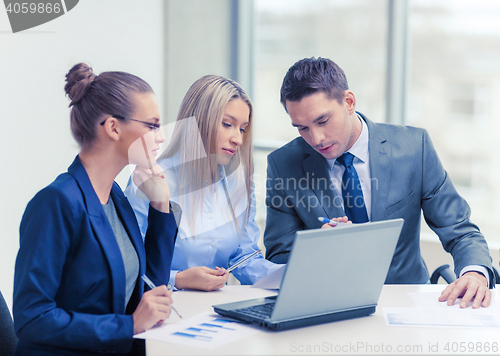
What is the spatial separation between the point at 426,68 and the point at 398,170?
62.0 inches

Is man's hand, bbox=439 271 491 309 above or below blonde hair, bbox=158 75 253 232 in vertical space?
below

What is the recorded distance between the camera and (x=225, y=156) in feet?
6.03

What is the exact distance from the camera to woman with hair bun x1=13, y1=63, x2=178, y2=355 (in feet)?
3.60

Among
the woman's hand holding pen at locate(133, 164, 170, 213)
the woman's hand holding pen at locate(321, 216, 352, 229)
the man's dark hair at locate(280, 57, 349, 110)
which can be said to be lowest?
the woman's hand holding pen at locate(321, 216, 352, 229)

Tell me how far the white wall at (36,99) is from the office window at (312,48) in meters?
1.49

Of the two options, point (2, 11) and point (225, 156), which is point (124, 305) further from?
point (2, 11)

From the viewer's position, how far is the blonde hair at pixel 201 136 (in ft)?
5.91

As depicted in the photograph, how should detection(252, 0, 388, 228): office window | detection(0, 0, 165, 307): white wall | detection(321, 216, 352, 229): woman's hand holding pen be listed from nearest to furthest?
detection(321, 216, 352, 229): woman's hand holding pen < detection(0, 0, 165, 307): white wall < detection(252, 0, 388, 228): office window

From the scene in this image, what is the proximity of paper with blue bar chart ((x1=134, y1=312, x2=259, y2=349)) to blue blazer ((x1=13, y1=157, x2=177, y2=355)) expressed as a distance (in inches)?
3.1

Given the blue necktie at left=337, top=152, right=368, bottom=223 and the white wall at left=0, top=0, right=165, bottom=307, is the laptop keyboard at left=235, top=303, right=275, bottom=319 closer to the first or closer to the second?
the blue necktie at left=337, top=152, right=368, bottom=223

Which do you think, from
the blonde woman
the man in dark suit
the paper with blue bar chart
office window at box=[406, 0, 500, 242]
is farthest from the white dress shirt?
office window at box=[406, 0, 500, 242]

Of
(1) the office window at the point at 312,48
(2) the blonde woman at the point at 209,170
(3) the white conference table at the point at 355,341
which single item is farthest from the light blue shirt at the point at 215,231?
(1) the office window at the point at 312,48

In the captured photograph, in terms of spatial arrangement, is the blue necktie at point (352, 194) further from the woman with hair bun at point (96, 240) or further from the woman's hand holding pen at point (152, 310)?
the woman's hand holding pen at point (152, 310)

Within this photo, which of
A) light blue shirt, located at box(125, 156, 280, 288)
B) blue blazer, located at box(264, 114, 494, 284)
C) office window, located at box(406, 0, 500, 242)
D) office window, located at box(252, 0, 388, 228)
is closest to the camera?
light blue shirt, located at box(125, 156, 280, 288)
